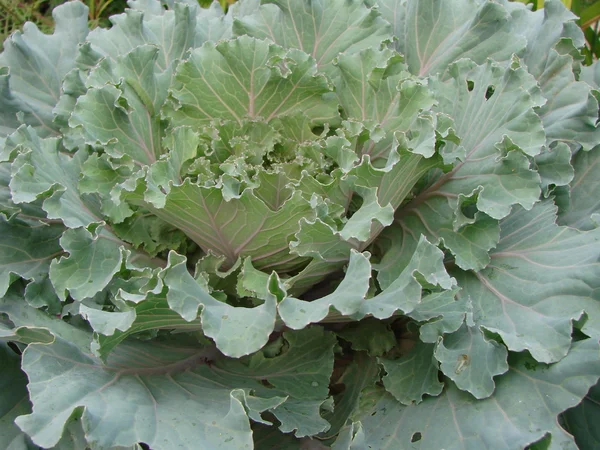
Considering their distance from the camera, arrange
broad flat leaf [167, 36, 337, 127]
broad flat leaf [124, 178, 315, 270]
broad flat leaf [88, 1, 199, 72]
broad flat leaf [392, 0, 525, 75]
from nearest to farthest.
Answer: broad flat leaf [124, 178, 315, 270], broad flat leaf [167, 36, 337, 127], broad flat leaf [392, 0, 525, 75], broad flat leaf [88, 1, 199, 72]

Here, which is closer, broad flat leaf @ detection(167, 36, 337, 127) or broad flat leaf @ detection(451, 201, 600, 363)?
broad flat leaf @ detection(451, 201, 600, 363)

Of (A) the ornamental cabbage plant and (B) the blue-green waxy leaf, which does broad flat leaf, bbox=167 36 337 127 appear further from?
(B) the blue-green waxy leaf

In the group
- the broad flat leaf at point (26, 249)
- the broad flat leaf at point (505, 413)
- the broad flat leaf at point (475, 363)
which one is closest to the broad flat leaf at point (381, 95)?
the broad flat leaf at point (475, 363)

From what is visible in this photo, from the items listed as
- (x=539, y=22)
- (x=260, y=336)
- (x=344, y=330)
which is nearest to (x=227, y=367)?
(x=344, y=330)

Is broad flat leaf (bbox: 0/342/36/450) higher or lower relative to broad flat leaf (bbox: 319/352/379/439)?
higher

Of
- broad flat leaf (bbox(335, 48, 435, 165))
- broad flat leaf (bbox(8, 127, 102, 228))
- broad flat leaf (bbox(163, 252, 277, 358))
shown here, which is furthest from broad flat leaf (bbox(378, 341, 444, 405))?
broad flat leaf (bbox(8, 127, 102, 228))

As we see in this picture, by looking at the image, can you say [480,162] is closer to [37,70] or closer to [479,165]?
[479,165]

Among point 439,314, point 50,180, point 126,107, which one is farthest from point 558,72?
point 50,180
